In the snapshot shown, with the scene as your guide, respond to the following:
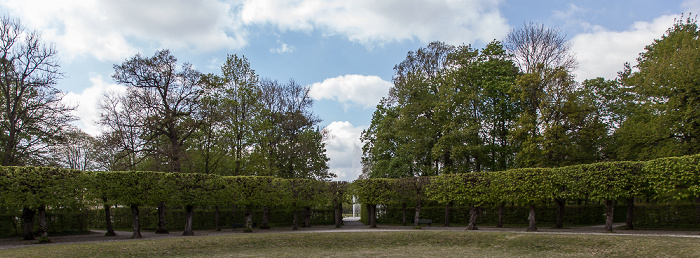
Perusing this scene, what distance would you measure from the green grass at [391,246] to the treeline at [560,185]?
4.65 m

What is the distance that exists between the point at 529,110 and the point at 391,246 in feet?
59.2

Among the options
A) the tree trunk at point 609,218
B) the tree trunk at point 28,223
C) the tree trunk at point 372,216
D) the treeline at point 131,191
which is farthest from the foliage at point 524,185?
the tree trunk at point 28,223

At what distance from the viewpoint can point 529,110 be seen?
34.2 metres

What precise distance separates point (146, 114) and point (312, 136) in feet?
56.3

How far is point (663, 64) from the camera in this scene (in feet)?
90.0

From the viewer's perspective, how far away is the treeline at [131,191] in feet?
73.7

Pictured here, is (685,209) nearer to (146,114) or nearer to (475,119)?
(475,119)

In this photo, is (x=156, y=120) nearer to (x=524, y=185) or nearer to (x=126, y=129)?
(x=126, y=129)

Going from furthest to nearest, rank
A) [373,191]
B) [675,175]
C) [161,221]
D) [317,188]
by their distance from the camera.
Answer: [373,191], [317,188], [161,221], [675,175]

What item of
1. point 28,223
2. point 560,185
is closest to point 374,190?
point 560,185

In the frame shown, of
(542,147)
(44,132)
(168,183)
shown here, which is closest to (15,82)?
(44,132)

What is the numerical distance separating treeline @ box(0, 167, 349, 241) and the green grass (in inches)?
145

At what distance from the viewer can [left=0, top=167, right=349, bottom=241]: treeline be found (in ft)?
73.7

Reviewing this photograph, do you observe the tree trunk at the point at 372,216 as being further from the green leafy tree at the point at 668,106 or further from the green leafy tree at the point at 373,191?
the green leafy tree at the point at 668,106
